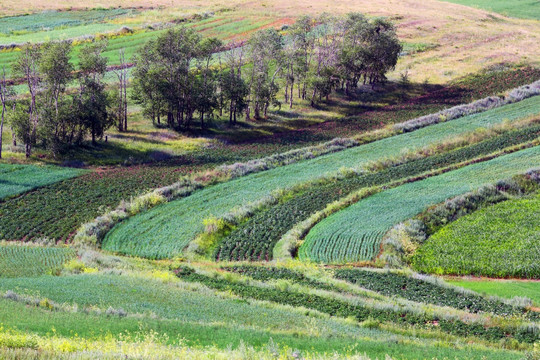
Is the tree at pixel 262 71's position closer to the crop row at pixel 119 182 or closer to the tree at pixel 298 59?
the tree at pixel 298 59

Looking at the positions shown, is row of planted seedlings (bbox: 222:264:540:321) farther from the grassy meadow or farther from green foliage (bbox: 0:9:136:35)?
green foliage (bbox: 0:9:136:35)

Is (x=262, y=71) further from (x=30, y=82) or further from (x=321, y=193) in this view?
(x=321, y=193)

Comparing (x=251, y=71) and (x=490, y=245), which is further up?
(x=251, y=71)

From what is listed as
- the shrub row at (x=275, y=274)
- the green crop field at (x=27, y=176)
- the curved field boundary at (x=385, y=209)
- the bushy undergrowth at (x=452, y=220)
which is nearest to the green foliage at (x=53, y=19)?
the green crop field at (x=27, y=176)

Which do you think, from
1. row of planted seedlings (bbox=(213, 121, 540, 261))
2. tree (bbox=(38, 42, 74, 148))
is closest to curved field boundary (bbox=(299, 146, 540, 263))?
row of planted seedlings (bbox=(213, 121, 540, 261))

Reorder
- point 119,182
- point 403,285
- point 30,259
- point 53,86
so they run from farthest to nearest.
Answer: point 53,86, point 119,182, point 30,259, point 403,285

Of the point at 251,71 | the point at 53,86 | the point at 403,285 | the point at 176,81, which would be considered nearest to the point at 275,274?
the point at 403,285

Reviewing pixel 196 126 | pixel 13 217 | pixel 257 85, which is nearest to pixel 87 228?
pixel 13 217
